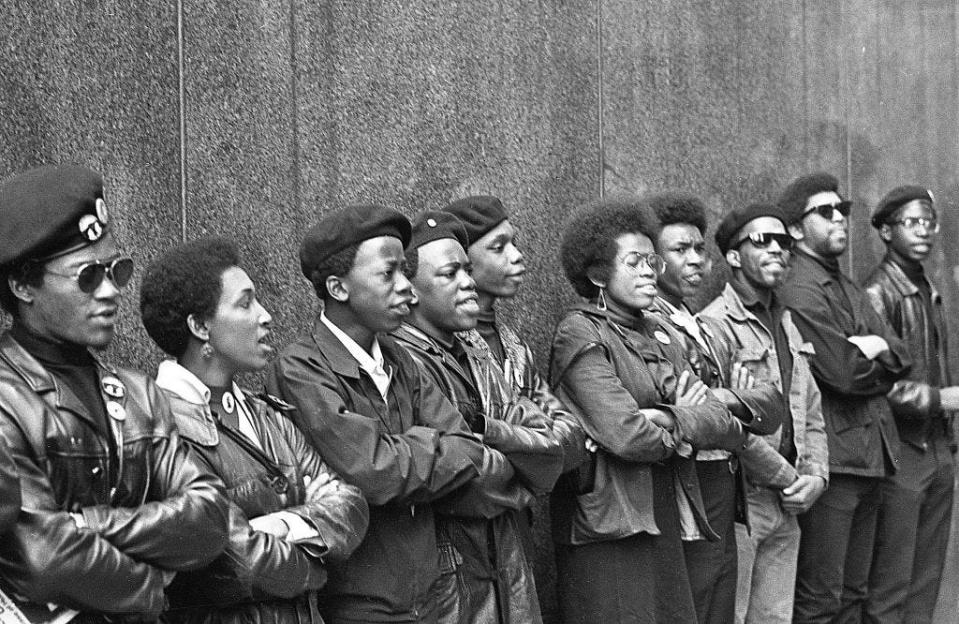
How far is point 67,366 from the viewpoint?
14.2ft

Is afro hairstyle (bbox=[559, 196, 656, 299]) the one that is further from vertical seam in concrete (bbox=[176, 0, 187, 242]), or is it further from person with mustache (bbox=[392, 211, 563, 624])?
vertical seam in concrete (bbox=[176, 0, 187, 242])

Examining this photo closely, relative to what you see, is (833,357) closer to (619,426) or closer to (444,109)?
(619,426)

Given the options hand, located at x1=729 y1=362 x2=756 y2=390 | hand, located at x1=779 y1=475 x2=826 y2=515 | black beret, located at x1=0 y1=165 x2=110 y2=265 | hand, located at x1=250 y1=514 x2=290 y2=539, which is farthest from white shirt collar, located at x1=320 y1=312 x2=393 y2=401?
hand, located at x1=779 y1=475 x2=826 y2=515

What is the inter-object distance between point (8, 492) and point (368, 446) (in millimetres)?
1615

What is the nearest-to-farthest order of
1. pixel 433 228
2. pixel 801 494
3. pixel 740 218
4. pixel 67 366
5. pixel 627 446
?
1. pixel 67 366
2. pixel 433 228
3. pixel 627 446
4. pixel 801 494
5. pixel 740 218

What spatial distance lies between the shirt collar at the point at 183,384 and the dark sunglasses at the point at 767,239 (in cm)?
447

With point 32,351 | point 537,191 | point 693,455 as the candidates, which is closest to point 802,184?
point 537,191

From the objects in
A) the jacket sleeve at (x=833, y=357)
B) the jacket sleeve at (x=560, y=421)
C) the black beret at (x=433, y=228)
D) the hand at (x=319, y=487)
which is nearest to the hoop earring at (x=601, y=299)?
the jacket sleeve at (x=560, y=421)

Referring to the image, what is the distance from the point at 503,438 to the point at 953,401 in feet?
15.6

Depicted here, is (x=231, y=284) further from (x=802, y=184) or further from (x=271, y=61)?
(x=802, y=184)

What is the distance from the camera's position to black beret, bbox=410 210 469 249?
6.50 m

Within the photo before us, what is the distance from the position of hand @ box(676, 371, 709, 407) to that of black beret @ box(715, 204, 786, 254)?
6.13 feet

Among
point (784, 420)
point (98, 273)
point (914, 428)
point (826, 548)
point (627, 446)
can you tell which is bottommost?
point (826, 548)

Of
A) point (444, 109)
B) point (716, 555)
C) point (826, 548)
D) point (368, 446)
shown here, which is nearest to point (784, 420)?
point (826, 548)
